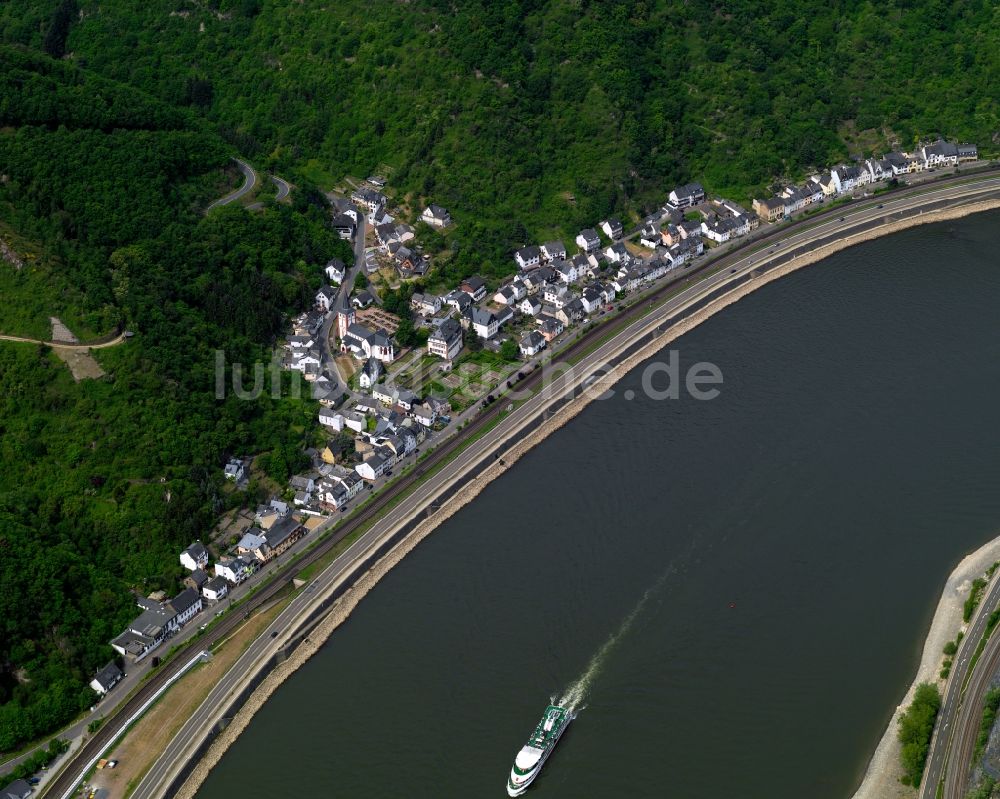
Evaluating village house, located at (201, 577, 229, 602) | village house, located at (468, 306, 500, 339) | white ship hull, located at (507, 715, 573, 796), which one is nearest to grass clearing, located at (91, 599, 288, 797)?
village house, located at (201, 577, 229, 602)

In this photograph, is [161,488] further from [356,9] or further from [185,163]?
[356,9]

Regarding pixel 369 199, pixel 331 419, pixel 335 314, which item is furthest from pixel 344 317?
pixel 369 199

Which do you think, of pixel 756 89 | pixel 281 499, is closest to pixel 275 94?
pixel 756 89

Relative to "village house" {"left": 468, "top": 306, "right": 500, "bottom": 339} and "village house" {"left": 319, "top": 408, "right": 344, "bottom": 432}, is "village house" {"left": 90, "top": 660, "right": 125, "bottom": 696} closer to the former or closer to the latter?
"village house" {"left": 319, "top": 408, "right": 344, "bottom": 432}

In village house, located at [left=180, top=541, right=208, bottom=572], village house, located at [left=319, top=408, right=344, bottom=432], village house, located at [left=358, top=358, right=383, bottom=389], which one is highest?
village house, located at [left=358, top=358, right=383, bottom=389]

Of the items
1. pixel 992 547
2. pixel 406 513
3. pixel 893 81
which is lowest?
pixel 406 513

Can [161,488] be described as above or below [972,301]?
below

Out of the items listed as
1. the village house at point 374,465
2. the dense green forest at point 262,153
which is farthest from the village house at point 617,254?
the village house at point 374,465
